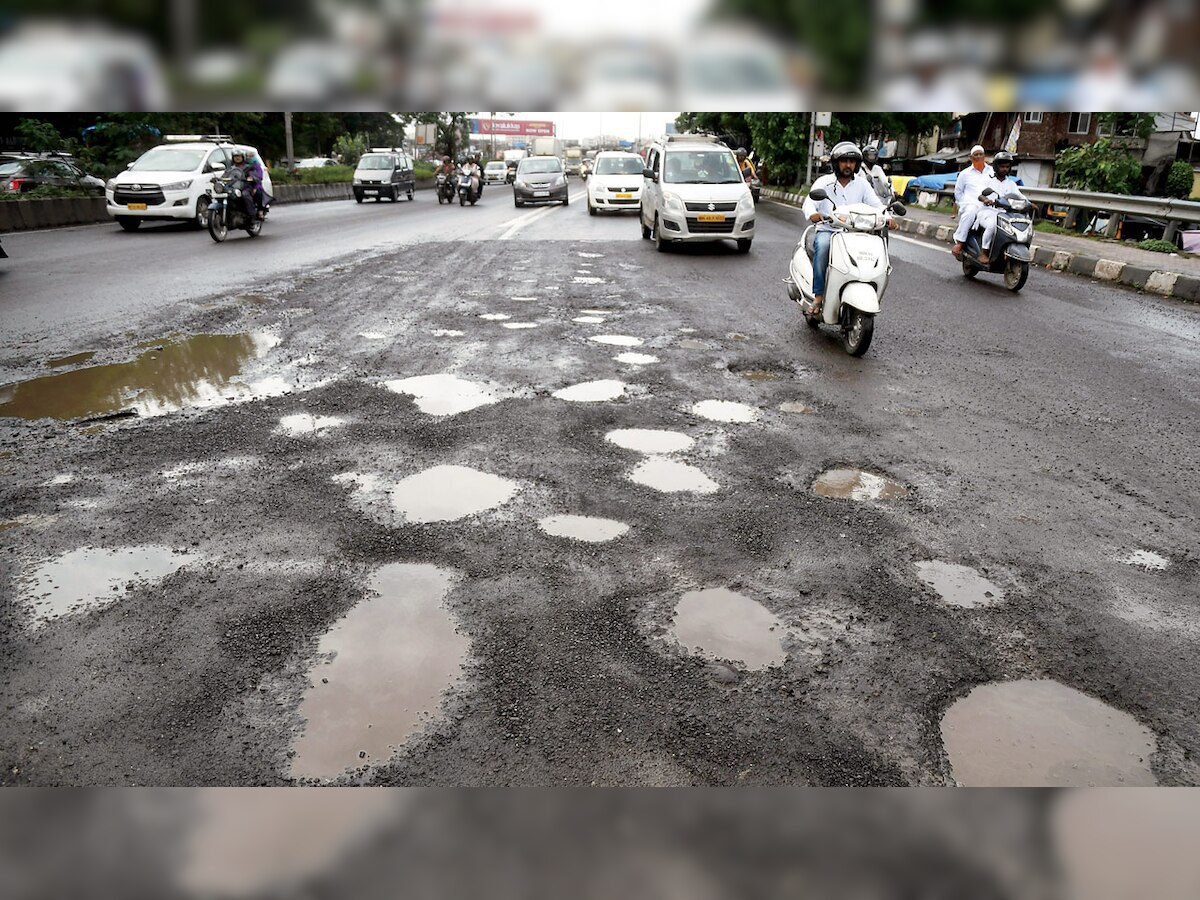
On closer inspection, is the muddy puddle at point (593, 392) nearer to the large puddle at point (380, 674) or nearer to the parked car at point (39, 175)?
the large puddle at point (380, 674)

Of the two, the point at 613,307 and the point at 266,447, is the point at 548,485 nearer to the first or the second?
the point at 266,447

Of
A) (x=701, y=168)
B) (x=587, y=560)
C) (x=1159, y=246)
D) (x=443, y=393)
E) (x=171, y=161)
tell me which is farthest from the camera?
(x=171, y=161)

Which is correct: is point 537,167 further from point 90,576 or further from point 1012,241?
point 90,576

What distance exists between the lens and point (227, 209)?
1516cm

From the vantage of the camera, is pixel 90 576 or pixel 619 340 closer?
pixel 90 576

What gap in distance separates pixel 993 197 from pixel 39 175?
18812mm

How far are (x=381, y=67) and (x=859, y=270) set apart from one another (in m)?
6.77

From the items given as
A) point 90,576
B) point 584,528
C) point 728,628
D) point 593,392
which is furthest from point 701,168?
point 90,576

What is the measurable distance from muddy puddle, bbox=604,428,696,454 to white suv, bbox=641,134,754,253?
9.63 meters

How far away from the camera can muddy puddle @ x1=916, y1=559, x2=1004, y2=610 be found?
312cm

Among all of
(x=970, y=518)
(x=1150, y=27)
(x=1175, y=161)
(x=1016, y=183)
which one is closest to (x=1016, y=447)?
(x=970, y=518)

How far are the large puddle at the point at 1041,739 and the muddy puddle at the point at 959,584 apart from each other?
1.67 feet

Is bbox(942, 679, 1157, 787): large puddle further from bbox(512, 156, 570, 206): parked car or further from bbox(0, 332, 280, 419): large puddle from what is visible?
bbox(512, 156, 570, 206): parked car

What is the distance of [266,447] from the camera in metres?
4.61
